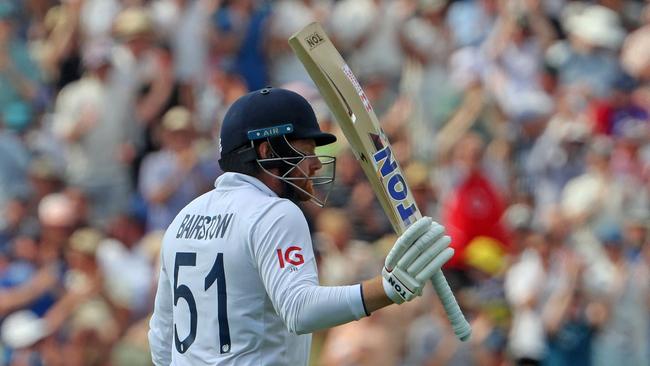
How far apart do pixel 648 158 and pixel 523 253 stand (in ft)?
5.03

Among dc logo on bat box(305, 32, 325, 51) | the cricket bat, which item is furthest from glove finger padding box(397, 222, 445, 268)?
dc logo on bat box(305, 32, 325, 51)

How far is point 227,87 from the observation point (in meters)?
12.9

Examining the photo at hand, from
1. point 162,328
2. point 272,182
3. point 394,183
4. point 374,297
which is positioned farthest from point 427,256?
point 162,328

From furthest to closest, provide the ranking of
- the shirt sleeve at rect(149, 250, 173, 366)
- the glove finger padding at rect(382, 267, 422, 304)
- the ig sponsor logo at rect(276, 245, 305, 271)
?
the shirt sleeve at rect(149, 250, 173, 366) < the ig sponsor logo at rect(276, 245, 305, 271) < the glove finger padding at rect(382, 267, 422, 304)

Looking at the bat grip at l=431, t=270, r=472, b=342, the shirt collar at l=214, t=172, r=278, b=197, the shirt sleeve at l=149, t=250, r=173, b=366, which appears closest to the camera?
the bat grip at l=431, t=270, r=472, b=342

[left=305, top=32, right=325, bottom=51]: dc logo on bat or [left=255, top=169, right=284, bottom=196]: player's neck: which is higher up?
[left=305, top=32, right=325, bottom=51]: dc logo on bat

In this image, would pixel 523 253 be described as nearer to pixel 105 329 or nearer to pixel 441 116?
pixel 441 116

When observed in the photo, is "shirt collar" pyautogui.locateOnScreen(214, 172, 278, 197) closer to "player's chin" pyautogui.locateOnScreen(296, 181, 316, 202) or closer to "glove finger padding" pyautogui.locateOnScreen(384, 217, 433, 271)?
"player's chin" pyautogui.locateOnScreen(296, 181, 316, 202)

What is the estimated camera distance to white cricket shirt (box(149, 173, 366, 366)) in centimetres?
505

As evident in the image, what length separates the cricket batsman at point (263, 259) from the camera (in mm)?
5020

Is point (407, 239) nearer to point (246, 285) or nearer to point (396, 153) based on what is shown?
point (246, 285)

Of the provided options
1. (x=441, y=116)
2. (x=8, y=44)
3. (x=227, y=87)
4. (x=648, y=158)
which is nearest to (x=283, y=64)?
(x=227, y=87)

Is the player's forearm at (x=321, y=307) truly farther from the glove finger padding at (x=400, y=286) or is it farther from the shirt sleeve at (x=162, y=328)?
the shirt sleeve at (x=162, y=328)

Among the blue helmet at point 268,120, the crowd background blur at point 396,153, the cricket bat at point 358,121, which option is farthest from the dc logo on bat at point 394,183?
the crowd background blur at point 396,153
